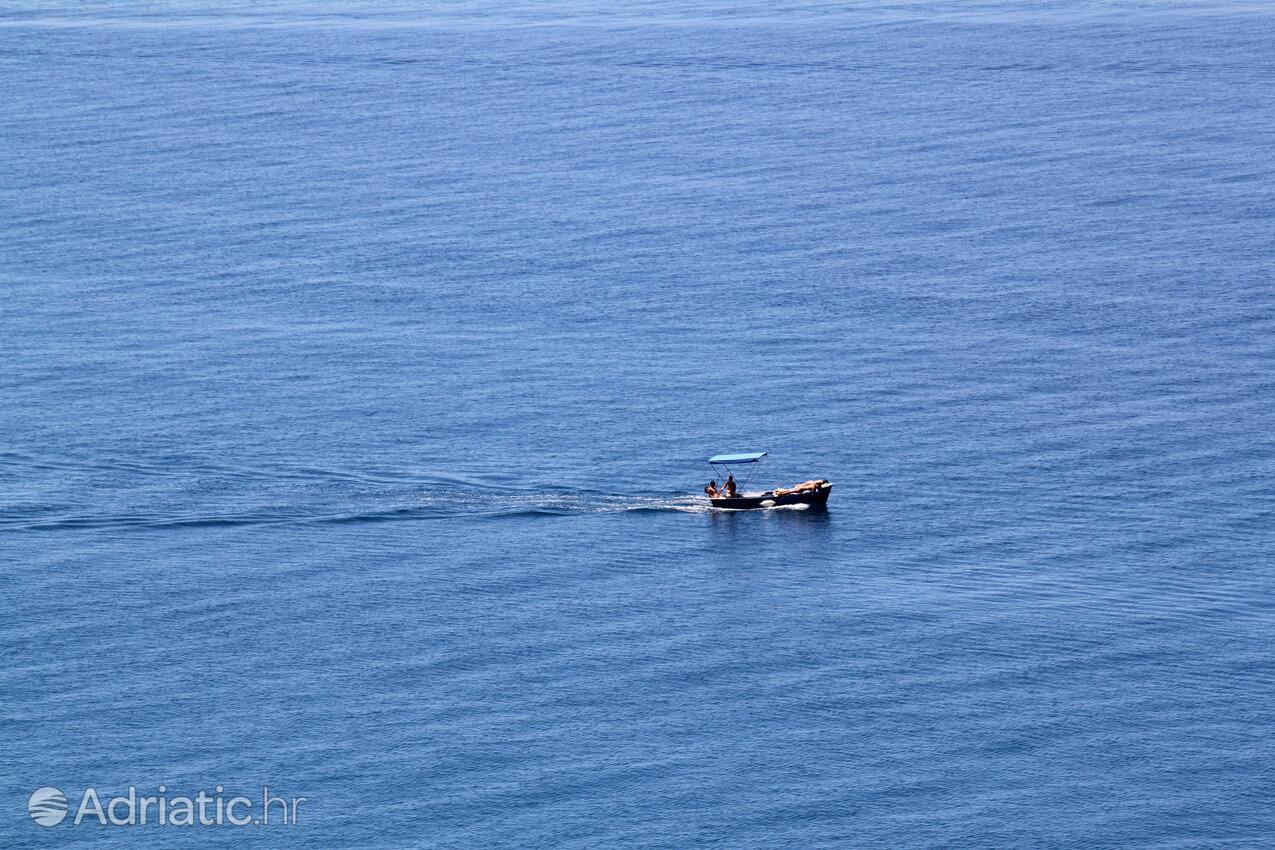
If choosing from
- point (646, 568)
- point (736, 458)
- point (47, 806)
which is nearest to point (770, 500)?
point (736, 458)

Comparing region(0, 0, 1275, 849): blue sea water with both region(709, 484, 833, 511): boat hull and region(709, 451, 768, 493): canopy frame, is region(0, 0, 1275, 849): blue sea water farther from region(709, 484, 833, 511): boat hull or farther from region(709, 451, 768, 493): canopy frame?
region(709, 451, 768, 493): canopy frame

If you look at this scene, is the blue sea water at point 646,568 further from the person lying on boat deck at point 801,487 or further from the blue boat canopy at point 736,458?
the blue boat canopy at point 736,458

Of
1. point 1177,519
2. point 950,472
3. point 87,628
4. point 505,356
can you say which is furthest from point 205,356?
point 1177,519

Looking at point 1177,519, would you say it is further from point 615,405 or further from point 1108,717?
point 615,405

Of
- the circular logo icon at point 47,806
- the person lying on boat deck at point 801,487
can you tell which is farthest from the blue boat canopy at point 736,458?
the circular logo icon at point 47,806

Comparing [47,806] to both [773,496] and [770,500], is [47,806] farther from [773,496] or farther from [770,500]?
[773,496]
